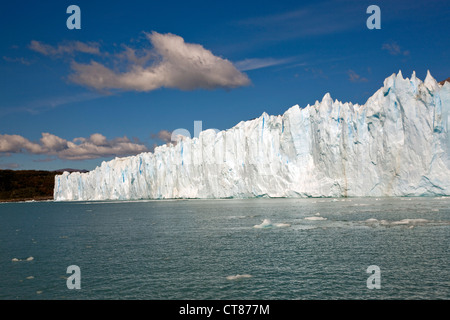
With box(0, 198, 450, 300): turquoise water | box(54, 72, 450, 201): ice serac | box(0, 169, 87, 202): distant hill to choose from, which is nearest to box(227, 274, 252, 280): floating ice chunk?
box(0, 198, 450, 300): turquoise water

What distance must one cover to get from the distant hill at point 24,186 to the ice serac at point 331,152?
3566 inches

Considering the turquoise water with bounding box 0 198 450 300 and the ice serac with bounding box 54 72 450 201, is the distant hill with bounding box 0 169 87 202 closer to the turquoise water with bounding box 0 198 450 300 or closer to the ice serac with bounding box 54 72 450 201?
the ice serac with bounding box 54 72 450 201

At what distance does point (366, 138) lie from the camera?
48781 mm

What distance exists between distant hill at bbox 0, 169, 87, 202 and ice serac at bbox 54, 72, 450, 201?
9058 centimetres

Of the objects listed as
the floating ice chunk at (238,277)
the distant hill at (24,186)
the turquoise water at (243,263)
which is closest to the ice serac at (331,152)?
the turquoise water at (243,263)

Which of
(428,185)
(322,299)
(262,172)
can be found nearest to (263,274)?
(322,299)

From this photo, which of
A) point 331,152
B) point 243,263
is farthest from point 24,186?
point 243,263

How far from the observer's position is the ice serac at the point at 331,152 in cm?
4462

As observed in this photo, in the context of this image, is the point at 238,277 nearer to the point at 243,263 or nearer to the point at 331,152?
the point at 243,263

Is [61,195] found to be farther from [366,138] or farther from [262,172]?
[366,138]

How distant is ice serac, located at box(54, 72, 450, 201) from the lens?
146ft

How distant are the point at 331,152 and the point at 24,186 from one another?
139 meters

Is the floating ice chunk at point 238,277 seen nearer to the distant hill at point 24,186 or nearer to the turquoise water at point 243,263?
the turquoise water at point 243,263

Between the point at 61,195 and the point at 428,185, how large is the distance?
93.2 metres
